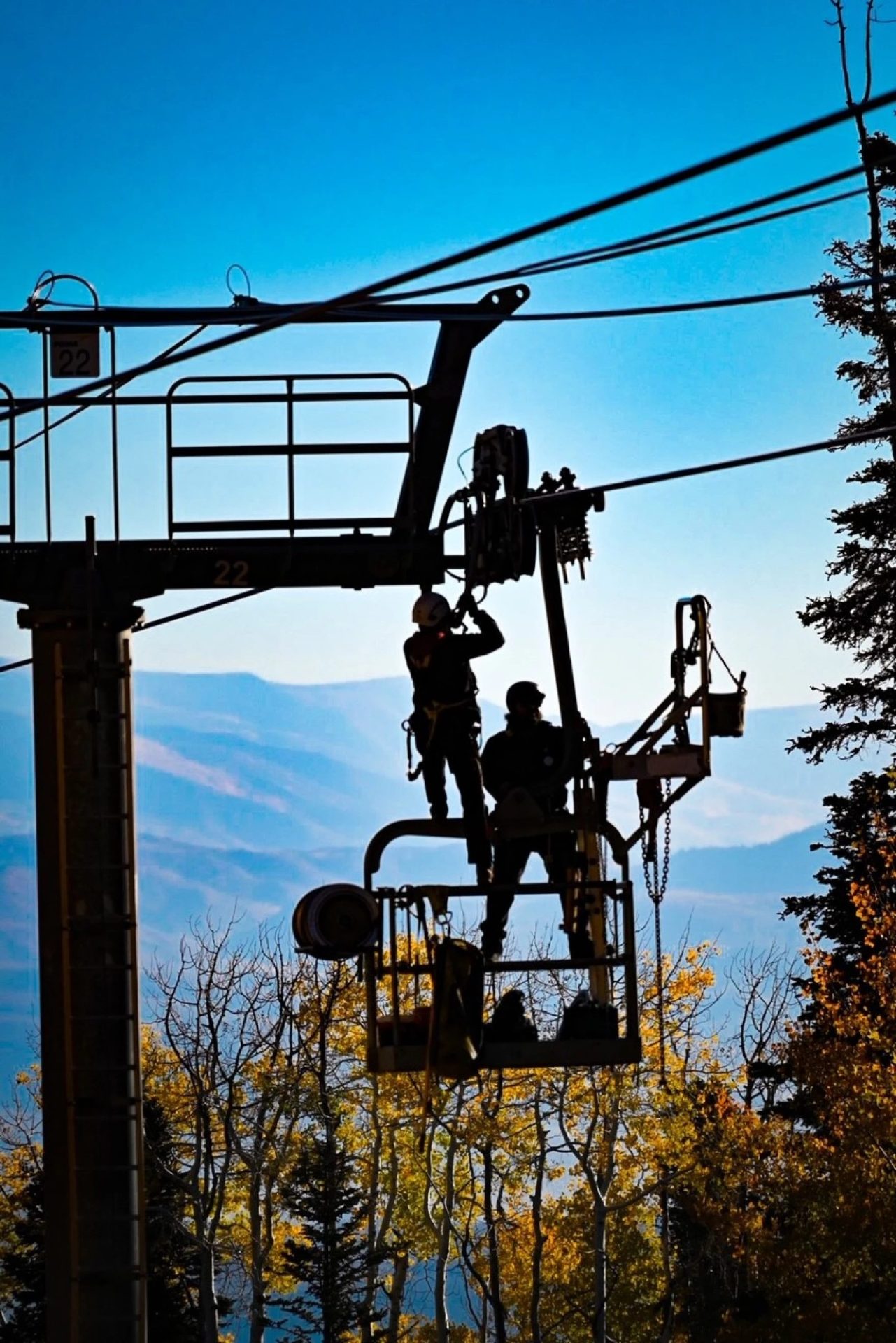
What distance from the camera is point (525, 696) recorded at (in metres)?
14.9

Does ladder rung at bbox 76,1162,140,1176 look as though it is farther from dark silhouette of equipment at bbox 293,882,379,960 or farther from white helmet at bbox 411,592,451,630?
white helmet at bbox 411,592,451,630

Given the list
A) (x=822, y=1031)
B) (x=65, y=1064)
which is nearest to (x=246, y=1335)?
(x=822, y=1031)

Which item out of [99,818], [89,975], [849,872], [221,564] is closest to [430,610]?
[221,564]

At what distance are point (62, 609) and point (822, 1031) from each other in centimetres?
2650

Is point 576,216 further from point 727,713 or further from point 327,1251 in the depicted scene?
point 327,1251

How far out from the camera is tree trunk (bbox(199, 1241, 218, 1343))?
43.1m

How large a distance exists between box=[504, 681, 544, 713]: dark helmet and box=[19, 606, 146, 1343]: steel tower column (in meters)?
3.52

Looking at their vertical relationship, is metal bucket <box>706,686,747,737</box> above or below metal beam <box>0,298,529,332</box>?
below

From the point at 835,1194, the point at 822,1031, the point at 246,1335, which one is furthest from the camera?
the point at 246,1335

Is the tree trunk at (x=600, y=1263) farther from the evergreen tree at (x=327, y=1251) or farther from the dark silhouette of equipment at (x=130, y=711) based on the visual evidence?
the dark silhouette of equipment at (x=130, y=711)

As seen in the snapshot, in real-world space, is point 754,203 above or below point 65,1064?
above

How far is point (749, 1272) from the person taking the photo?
4453 centimetres

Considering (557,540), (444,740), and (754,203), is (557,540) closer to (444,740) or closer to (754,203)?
(444,740)

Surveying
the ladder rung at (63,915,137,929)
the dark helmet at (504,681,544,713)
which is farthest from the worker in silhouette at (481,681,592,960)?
the ladder rung at (63,915,137,929)
